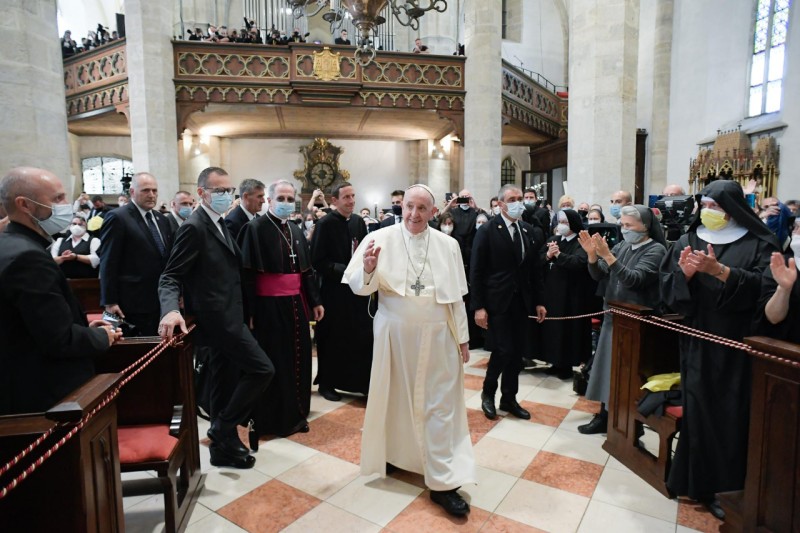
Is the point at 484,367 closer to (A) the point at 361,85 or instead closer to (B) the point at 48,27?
(B) the point at 48,27

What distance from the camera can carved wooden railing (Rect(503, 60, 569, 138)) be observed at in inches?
524

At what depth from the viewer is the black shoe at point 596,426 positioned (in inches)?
145

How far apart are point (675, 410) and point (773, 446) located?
0.67m

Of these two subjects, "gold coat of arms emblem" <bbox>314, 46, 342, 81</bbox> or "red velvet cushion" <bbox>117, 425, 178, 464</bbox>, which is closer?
"red velvet cushion" <bbox>117, 425, 178, 464</bbox>

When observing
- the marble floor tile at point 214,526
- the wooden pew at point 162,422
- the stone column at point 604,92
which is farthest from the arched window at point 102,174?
the marble floor tile at point 214,526

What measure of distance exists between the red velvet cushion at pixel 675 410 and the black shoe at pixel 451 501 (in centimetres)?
129

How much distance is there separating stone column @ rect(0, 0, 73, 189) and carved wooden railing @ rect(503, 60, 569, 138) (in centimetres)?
1034

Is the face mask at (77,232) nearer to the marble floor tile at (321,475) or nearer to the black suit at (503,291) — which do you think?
the marble floor tile at (321,475)

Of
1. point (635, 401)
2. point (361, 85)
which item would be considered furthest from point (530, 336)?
point (361, 85)

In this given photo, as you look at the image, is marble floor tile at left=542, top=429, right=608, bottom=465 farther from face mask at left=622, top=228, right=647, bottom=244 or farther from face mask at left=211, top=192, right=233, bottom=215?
face mask at left=211, top=192, right=233, bottom=215

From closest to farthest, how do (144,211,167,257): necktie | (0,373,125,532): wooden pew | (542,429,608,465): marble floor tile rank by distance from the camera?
(0,373,125,532): wooden pew
(542,429,608,465): marble floor tile
(144,211,167,257): necktie

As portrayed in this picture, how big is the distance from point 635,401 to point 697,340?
66cm

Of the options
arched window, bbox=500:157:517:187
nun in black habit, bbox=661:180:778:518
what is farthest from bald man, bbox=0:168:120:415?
arched window, bbox=500:157:517:187

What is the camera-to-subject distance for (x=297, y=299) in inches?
148
